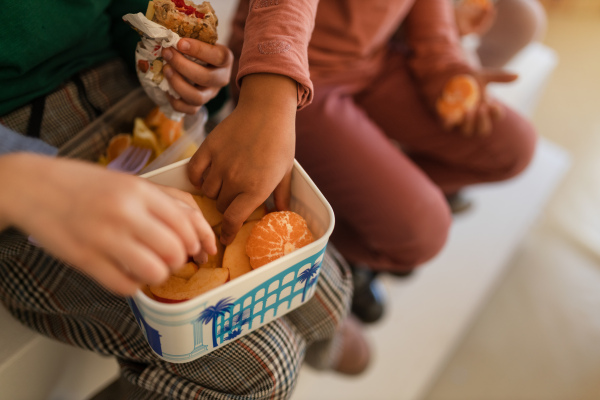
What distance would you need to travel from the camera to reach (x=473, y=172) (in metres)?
0.85

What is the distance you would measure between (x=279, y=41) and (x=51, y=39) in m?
0.27

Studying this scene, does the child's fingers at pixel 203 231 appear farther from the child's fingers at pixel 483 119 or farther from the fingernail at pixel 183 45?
the child's fingers at pixel 483 119

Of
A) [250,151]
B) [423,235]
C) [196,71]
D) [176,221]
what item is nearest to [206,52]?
[196,71]

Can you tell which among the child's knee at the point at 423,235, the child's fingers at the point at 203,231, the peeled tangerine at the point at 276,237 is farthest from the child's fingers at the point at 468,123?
the child's fingers at the point at 203,231

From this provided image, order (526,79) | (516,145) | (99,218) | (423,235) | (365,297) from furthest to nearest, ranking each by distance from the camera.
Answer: (526,79) → (365,297) → (516,145) → (423,235) → (99,218)

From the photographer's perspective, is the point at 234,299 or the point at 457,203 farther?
the point at 457,203

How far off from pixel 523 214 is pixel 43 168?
42.2 inches

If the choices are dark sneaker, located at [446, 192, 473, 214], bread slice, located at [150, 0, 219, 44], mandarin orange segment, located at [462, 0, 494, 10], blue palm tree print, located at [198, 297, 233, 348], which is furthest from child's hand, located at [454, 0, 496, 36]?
blue palm tree print, located at [198, 297, 233, 348]

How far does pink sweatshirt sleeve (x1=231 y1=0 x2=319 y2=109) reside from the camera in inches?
16.7

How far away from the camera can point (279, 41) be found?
431mm

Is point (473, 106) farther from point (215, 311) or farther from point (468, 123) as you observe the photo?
point (215, 311)

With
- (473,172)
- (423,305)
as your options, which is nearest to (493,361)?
(423,305)

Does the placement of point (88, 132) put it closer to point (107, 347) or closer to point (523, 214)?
point (107, 347)

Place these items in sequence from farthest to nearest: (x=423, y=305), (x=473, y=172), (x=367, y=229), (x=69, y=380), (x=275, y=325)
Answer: (x=423, y=305), (x=473, y=172), (x=367, y=229), (x=69, y=380), (x=275, y=325)
